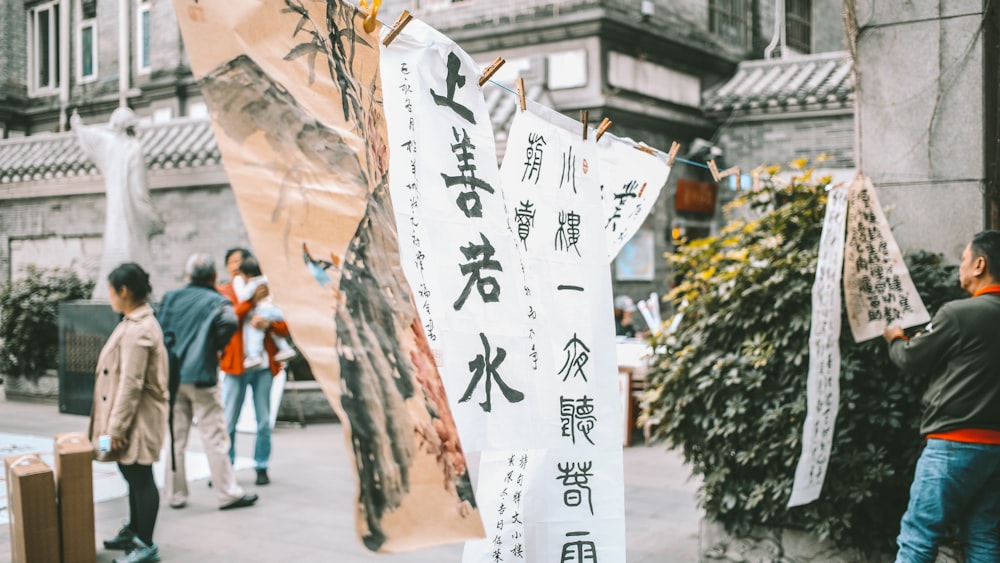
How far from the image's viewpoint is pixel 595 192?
3.96 meters

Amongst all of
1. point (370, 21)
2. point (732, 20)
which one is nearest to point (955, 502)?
point (370, 21)

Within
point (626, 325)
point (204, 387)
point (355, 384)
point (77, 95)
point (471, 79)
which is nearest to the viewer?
point (355, 384)

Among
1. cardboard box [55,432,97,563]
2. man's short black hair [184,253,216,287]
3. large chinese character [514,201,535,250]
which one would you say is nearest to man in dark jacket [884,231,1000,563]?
large chinese character [514,201,535,250]

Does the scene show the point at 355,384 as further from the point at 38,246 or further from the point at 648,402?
the point at 38,246

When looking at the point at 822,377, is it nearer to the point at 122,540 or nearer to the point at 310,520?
the point at 310,520

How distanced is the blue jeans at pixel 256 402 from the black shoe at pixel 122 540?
69.4 inches

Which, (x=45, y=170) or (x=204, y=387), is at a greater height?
(x=45, y=170)

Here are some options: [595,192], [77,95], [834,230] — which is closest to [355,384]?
[595,192]

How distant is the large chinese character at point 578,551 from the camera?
3.50 m

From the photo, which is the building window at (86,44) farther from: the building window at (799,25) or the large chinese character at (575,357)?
the large chinese character at (575,357)

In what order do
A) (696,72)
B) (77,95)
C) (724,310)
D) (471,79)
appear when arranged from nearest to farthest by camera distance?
(471,79) → (724,310) → (696,72) → (77,95)

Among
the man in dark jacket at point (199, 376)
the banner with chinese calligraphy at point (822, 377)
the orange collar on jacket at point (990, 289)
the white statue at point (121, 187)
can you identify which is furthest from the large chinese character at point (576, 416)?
the white statue at point (121, 187)

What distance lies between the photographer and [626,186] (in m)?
4.48

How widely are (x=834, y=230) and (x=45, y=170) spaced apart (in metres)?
15.9
